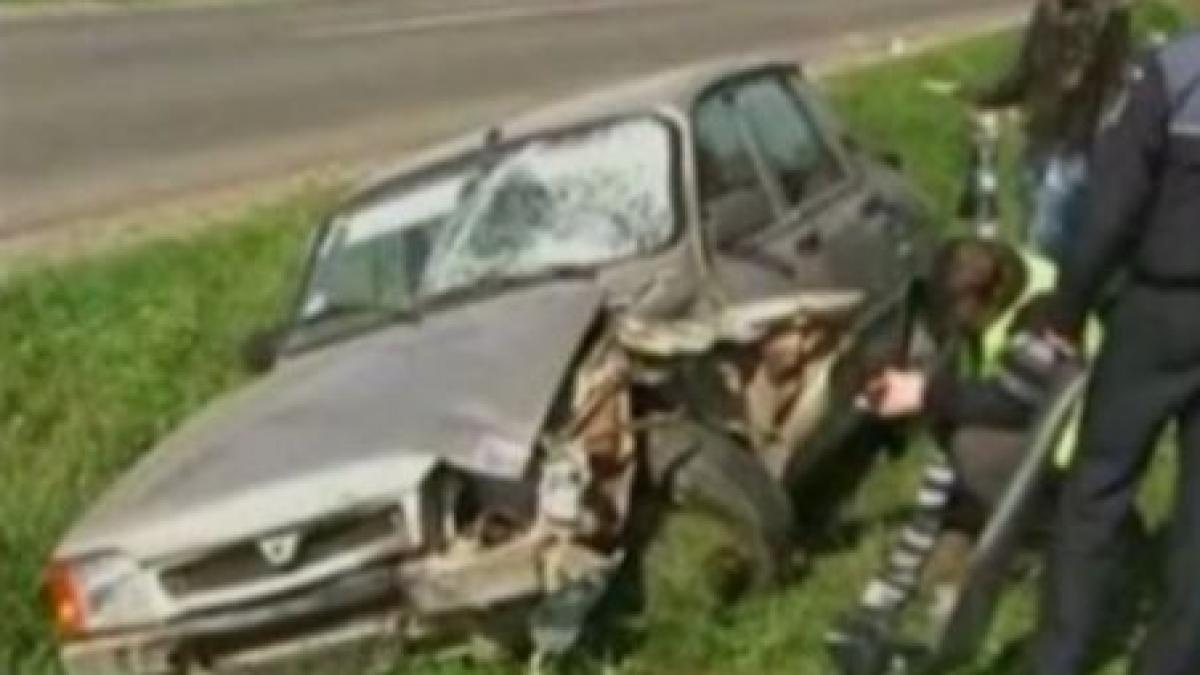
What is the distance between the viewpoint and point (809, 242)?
10.5 m

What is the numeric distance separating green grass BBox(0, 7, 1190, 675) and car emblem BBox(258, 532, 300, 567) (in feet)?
1.64

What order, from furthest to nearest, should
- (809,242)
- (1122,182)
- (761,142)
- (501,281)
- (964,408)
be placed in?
(761,142) → (809,242) → (501,281) → (964,408) → (1122,182)

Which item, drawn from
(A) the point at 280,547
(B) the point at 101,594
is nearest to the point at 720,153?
(A) the point at 280,547

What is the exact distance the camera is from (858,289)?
10477mm

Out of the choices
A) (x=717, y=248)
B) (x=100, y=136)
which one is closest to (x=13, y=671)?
(x=717, y=248)

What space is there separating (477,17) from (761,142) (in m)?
21.9

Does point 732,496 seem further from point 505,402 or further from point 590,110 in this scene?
point 590,110

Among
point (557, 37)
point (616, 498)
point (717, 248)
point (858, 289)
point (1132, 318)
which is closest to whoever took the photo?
point (1132, 318)

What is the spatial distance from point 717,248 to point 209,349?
9.16 feet

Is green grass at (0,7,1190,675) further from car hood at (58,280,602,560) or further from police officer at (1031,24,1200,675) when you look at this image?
police officer at (1031,24,1200,675)

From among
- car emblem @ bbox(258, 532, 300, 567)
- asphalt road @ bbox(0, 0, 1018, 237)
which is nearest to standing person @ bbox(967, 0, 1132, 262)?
car emblem @ bbox(258, 532, 300, 567)

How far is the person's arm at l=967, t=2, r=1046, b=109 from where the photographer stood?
12.5m

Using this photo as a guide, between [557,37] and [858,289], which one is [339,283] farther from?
[557,37]

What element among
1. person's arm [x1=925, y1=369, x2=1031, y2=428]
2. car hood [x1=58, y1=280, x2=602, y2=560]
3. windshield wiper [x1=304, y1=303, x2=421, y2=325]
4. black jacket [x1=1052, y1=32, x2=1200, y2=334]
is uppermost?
black jacket [x1=1052, y1=32, x2=1200, y2=334]
